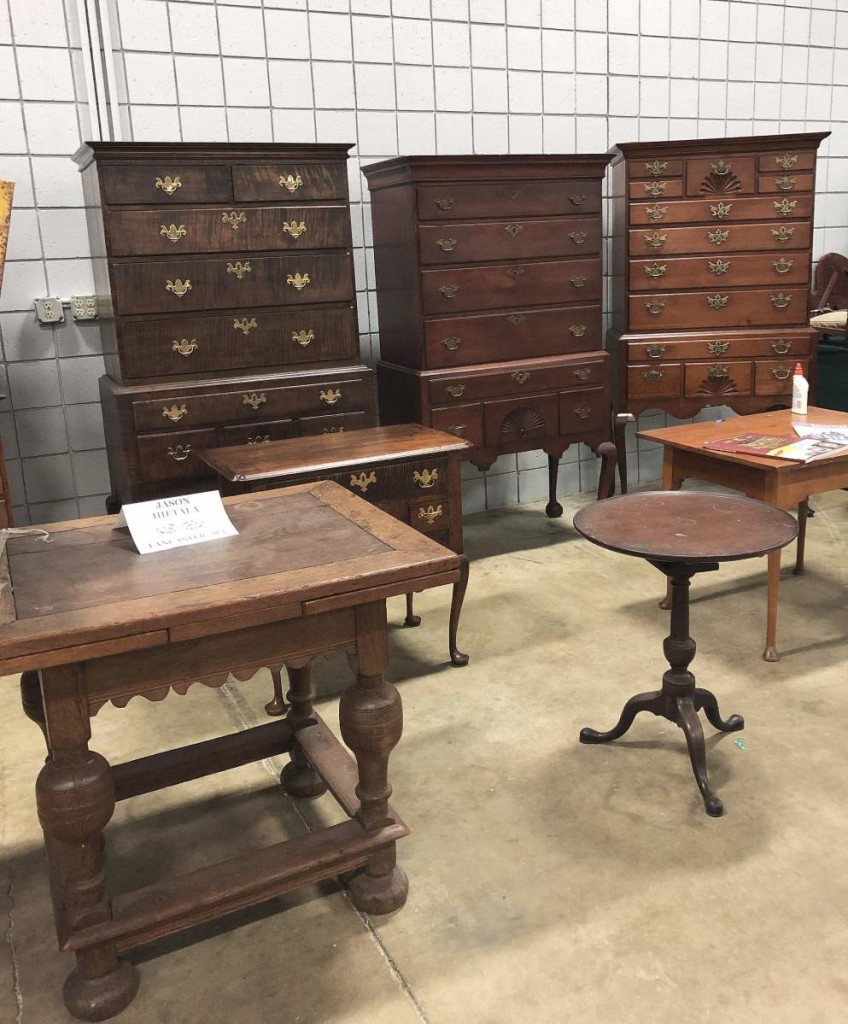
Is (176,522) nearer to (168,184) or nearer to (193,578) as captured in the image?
(193,578)

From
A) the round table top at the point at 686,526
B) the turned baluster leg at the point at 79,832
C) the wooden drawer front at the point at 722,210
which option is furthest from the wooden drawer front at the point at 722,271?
the turned baluster leg at the point at 79,832

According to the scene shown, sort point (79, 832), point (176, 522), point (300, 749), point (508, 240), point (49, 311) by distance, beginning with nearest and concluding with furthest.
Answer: point (79, 832), point (176, 522), point (300, 749), point (49, 311), point (508, 240)

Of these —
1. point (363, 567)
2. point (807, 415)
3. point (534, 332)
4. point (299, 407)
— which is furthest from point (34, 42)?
point (807, 415)

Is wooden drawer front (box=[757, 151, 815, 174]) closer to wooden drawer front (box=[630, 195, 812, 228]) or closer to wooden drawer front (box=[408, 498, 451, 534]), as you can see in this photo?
wooden drawer front (box=[630, 195, 812, 228])

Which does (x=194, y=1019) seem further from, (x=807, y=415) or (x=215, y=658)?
(x=807, y=415)

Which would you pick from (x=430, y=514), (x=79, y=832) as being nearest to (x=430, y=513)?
(x=430, y=514)

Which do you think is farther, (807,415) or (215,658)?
(807,415)

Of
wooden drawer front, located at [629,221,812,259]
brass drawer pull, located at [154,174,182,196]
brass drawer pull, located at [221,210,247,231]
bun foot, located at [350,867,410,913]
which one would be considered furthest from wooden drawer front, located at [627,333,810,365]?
bun foot, located at [350,867,410,913]

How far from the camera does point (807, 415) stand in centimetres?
347

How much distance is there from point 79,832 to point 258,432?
1.97m

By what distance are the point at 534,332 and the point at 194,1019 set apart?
2867 millimetres

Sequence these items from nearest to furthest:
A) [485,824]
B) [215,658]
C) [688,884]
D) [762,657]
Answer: [215,658]
[688,884]
[485,824]
[762,657]

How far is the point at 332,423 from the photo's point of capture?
137 inches

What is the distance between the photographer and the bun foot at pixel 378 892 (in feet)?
6.25
